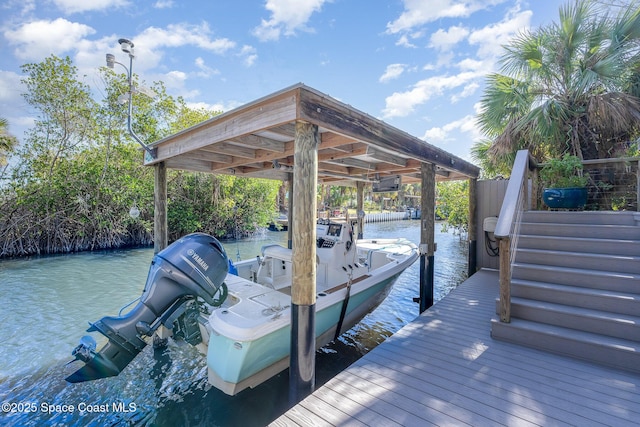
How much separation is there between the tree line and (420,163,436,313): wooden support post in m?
9.95

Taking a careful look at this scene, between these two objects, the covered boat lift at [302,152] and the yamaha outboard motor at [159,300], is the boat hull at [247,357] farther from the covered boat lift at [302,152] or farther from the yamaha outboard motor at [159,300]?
the yamaha outboard motor at [159,300]

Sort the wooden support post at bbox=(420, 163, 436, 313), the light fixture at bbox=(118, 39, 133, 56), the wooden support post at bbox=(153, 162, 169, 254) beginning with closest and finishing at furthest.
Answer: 1. the light fixture at bbox=(118, 39, 133, 56)
2. the wooden support post at bbox=(153, 162, 169, 254)
3. the wooden support post at bbox=(420, 163, 436, 313)

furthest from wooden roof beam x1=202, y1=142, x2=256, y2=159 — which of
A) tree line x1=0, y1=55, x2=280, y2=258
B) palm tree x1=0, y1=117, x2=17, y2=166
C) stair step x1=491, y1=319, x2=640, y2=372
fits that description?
palm tree x1=0, y1=117, x2=17, y2=166

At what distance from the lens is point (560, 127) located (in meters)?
5.50

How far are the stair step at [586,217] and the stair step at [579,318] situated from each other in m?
1.68

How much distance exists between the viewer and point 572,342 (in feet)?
7.70

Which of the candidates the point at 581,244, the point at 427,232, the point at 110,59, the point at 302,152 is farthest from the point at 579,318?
the point at 110,59

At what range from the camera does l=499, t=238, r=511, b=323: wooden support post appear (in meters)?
2.60

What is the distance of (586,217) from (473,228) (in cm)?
249

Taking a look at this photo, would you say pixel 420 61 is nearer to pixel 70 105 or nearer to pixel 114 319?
pixel 114 319

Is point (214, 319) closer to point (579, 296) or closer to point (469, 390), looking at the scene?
point (469, 390)

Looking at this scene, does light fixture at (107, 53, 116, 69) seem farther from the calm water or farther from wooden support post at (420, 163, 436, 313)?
wooden support post at (420, 163, 436, 313)

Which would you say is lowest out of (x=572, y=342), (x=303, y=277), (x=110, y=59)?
(x=572, y=342)

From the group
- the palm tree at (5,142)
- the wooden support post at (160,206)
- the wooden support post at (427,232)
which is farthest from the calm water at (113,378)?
the palm tree at (5,142)
